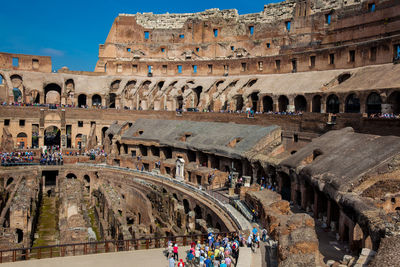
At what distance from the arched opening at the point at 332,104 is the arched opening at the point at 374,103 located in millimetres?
3754

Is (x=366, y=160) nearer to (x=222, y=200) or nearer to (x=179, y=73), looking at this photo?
(x=222, y=200)

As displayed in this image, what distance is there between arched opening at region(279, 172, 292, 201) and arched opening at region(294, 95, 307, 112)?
14.0 m

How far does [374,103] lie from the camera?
28.1 meters

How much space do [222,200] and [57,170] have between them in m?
18.9

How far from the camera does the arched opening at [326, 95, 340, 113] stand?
32.3m

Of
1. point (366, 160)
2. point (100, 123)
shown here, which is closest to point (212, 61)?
point (100, 123)

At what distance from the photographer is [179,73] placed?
172 ft

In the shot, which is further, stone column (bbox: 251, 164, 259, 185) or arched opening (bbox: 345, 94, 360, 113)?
arched opening (bbox: 345, 94, 360, 113)

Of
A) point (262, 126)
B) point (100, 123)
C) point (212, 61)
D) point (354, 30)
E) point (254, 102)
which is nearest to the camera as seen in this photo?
point (262, 126)

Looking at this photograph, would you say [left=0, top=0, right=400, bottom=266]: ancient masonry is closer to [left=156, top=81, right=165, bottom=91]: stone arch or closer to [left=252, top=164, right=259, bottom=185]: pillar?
[left=252, top=164, right=259, bottom=185]: pillar

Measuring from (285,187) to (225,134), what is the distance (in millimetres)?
10247

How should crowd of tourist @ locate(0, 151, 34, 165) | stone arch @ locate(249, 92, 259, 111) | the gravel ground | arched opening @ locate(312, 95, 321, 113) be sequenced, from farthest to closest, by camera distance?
stone arch @ locate(249, 92, 259, 111), arched opening @ locate(312, 95, 321, 113), crowd of tourist @ locate(0, 151, 34, 165), the gravel ground

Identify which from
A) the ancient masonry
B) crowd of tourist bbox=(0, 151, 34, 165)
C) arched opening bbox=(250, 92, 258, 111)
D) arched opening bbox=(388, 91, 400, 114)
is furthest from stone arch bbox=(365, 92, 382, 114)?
crowd of tourist bbox=(0, 151, 34, 165)

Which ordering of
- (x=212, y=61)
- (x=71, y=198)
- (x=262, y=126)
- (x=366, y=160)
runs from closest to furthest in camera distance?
(x=366, y=160) → (x=71, y=198) → (x=262, y=126) → (x=212, y=61)
